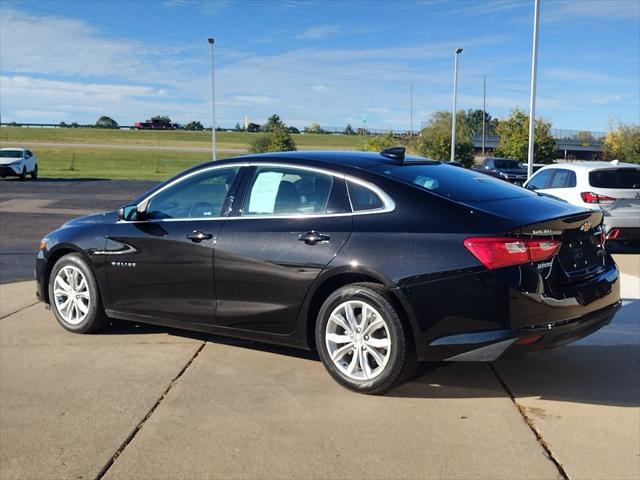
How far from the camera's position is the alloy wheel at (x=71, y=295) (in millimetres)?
5867

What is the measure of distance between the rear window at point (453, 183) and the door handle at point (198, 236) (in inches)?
53.5

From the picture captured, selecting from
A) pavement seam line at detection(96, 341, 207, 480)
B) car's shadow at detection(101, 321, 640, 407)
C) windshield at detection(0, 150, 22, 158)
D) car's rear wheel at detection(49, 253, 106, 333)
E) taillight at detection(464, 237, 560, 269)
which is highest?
windshield at detection(0, 150, 22, 158)

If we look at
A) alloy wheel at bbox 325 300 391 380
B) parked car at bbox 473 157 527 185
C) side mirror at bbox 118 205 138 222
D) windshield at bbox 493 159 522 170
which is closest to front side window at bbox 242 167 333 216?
alloy wheel at bbox 325 300 391 380

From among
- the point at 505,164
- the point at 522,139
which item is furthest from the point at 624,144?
the point at 505,164

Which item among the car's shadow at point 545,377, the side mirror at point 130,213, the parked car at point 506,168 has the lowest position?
the car's shadow at point 545,377

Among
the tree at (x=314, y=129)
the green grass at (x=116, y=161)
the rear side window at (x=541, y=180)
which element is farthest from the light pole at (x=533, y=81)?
the tree at (x=314, y=129)

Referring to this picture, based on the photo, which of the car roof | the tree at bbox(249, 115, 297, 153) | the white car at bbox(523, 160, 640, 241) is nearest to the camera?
the car roof

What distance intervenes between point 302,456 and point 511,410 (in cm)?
142

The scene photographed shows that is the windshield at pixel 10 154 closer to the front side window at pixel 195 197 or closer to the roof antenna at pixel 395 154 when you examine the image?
the front side window at pixel 195 197

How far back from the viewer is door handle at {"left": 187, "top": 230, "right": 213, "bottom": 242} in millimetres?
5051

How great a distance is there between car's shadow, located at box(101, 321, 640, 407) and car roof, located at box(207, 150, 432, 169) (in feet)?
5.07

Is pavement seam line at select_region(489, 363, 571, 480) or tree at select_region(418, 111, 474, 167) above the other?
tree at select_region(418, 111, 474, 167)

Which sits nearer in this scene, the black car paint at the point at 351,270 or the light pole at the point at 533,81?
the black car paint at the point at 351,270

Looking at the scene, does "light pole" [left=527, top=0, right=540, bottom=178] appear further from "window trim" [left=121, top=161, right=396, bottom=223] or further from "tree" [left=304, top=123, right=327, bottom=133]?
"tree" [left=304, top=123, right=327, bottom=133]
